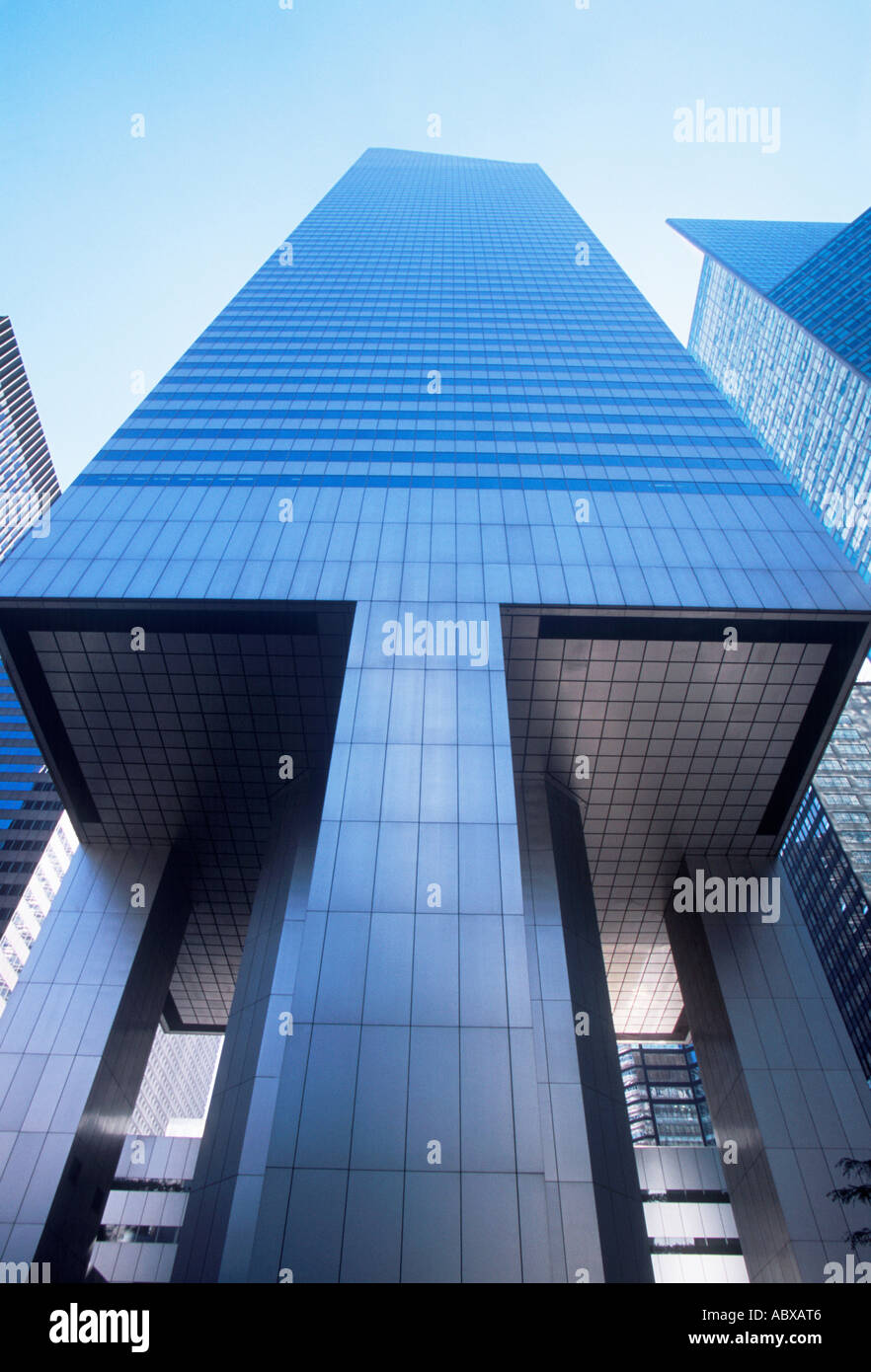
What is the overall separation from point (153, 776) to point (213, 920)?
8.01 m

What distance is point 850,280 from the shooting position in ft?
251

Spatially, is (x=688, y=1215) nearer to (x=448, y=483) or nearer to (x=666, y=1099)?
(x=448, y=483)

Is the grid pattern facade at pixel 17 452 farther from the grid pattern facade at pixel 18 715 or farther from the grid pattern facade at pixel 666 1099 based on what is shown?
the grid pattern facade at pixel 666 1099

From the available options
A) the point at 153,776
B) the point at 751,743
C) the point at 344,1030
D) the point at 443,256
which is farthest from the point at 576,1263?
the point at 443,256

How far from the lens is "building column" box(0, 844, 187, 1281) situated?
58.0 feet

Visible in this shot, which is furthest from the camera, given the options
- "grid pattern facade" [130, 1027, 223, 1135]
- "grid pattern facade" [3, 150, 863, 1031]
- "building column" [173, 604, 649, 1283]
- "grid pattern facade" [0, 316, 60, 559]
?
"grid pattern facade" [0, 316, 60, 559]

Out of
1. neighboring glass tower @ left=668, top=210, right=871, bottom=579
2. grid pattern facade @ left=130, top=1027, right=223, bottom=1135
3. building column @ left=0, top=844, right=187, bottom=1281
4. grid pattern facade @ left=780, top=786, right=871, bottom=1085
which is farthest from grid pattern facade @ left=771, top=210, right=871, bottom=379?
grid pattern facade @ left=130, top=1027, right=223, bottom=1135

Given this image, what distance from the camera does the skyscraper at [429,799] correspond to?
39.0 ft

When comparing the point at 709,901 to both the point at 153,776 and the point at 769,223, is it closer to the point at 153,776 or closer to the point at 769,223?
the point at 153,776

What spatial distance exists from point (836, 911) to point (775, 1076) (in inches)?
2235

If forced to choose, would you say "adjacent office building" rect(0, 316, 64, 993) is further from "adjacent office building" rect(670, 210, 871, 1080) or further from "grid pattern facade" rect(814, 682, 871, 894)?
"grid pattern facade" rect(814, 682, 871, 894)

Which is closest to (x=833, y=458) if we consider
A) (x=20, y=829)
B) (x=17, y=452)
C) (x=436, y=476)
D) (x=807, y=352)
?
(x=807, y=352)

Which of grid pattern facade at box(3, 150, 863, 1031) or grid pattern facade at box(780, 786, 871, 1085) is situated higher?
grid pattern facade at box(780, 786, 871, 1085)

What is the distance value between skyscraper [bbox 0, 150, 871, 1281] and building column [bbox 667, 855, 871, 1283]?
0.36ft
